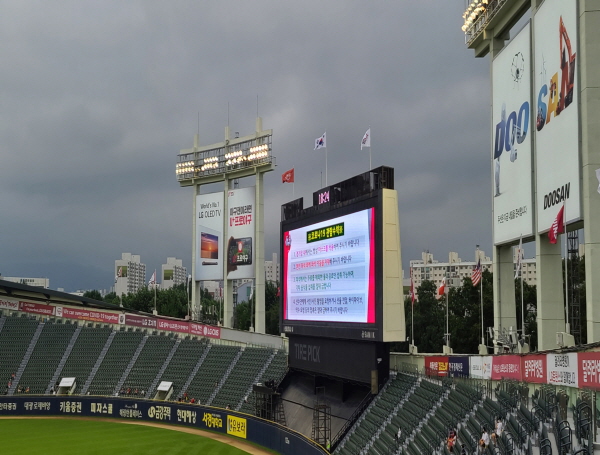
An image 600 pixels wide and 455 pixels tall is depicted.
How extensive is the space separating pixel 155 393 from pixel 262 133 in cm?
2077

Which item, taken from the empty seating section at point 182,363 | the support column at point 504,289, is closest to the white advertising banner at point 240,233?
the empty seating section at point 182,363

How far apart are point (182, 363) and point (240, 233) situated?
35.5ft

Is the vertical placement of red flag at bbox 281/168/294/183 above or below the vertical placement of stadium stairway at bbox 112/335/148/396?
above

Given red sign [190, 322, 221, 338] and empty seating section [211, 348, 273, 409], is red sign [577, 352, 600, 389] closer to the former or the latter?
empty seating section [211, 348, 273, 409]

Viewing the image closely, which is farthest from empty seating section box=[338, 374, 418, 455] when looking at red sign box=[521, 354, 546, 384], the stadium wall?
the stadium wall

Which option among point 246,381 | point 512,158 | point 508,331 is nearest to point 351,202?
point 512,158

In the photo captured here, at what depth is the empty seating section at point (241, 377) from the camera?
4006 cm

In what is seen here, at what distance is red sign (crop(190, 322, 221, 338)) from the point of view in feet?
157

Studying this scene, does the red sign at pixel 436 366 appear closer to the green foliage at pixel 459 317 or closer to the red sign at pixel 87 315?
the green foliage at pixel 459 317

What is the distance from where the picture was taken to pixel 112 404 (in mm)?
43719

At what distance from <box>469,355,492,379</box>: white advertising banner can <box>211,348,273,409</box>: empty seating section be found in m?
18.0

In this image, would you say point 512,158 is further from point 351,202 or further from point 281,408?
point 281,408

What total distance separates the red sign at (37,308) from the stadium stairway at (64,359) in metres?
2.63

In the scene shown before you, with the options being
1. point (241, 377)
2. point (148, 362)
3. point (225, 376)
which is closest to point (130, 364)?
point (148, 362)
